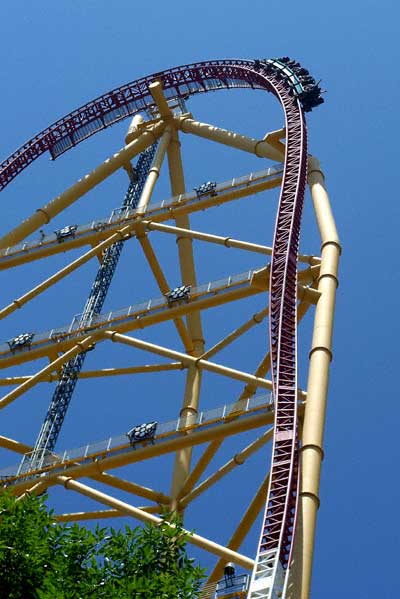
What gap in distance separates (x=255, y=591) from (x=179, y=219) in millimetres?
13878

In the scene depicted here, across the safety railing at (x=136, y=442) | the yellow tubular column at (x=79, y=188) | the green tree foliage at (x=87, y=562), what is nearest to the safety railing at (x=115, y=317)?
the safety railing at (x=136, y=442)

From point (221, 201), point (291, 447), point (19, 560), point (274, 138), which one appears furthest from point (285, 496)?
point (274, 138)

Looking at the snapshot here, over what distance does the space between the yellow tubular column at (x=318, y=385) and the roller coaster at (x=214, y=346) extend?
2 cm

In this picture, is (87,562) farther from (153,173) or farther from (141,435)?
(153,173)

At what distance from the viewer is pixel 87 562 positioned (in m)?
13.0

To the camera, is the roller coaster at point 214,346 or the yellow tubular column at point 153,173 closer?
the roller coaster at point 214,346

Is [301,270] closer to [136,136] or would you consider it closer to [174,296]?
[174,296]

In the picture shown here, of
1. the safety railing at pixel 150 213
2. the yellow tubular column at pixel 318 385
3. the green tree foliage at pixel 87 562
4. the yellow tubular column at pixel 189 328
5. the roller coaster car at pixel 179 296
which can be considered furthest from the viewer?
the safety railing at pixel 150 213

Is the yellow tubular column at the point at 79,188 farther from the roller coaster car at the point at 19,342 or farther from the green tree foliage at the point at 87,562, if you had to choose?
the green tree foliage at the point at 87,562

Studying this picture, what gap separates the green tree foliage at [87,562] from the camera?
40.9 feet

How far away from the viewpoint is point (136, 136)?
28.9 m

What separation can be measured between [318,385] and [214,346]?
229 inches

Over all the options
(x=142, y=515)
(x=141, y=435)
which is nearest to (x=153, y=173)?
(x=141, y=435)

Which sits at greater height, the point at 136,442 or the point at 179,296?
the point at 179,296
